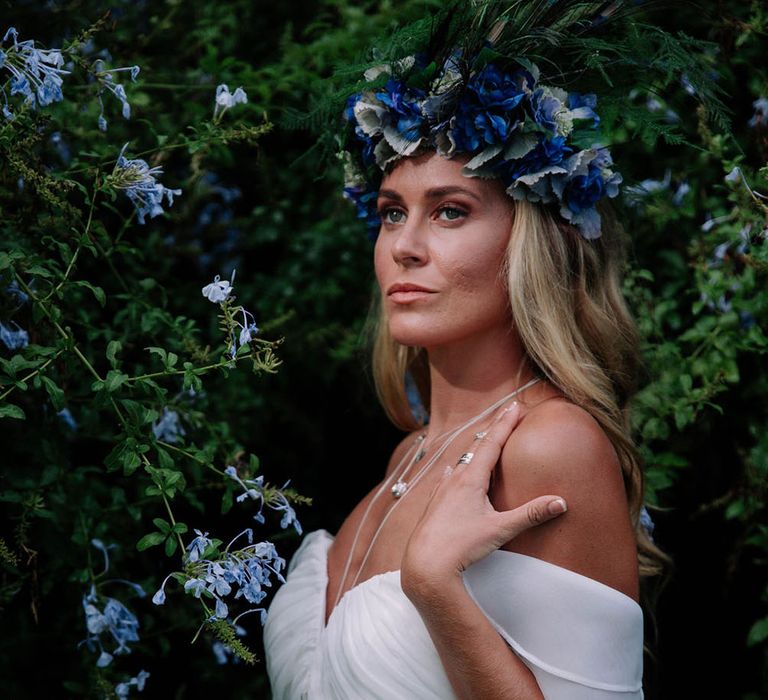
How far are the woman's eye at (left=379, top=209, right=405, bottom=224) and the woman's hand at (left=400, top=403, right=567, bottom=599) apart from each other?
612 mm

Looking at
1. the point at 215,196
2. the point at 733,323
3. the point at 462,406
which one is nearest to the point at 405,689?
the point at 462,406

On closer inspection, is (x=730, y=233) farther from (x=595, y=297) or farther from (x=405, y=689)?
(x=405, y=689)

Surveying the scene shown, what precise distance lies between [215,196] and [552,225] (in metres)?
1.53

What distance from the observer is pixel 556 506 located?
1.57 m

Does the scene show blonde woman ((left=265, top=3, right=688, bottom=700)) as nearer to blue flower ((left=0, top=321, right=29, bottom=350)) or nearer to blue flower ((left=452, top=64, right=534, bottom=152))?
blue flower ((left=452, top=64, right=534, bottom=152))

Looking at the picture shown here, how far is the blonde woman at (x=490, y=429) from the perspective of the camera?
5.25 feet

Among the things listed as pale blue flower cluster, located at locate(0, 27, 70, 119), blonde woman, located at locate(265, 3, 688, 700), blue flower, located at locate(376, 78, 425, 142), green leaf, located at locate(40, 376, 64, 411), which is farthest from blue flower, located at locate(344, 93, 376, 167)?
green leaf, located at locate(40, 376, 64, 411)

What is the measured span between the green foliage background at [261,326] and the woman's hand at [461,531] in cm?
41

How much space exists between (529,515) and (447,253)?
21.7 inches

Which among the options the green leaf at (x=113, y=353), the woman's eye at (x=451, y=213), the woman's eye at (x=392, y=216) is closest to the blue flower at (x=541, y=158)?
the woman's eye at (x=451, y=213)

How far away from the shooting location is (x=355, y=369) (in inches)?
122

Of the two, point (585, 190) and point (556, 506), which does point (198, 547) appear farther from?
point (585, 190)

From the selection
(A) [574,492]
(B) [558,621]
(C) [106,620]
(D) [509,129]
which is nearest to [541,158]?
(D) [509,129]

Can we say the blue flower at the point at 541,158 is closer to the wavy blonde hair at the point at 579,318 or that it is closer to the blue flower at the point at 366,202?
the wavy blonde hair at the point at 579,318
